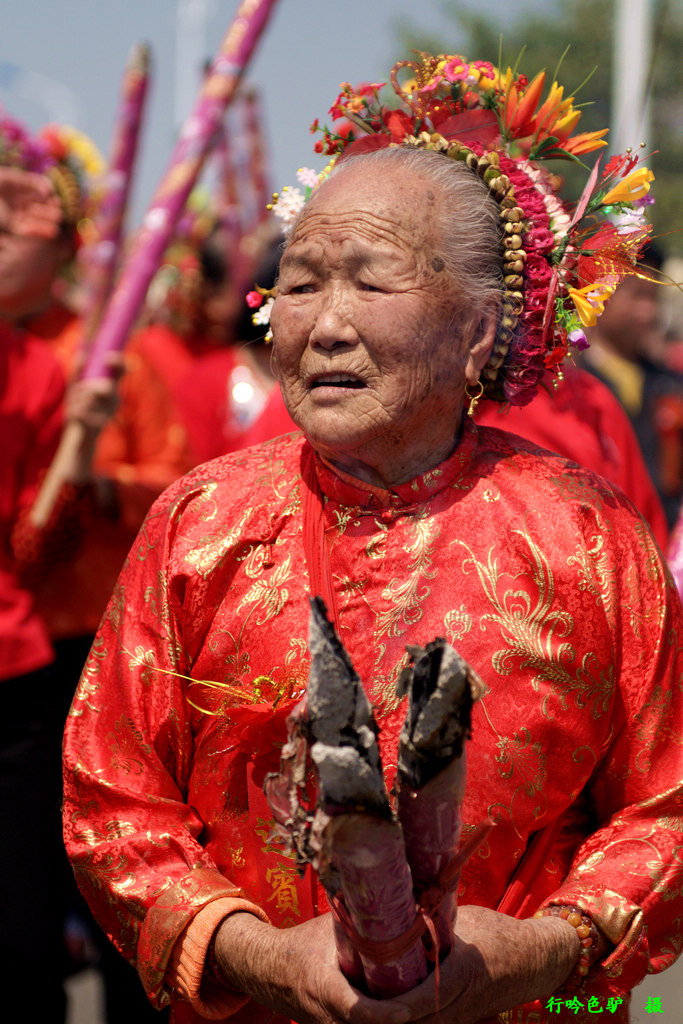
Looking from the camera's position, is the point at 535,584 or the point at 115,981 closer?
the point at 535,584

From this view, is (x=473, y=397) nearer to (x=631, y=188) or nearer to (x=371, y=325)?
(x=371, y=325)

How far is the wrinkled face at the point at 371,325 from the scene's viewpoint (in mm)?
2129

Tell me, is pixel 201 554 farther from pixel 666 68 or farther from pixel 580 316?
pixel 666 68

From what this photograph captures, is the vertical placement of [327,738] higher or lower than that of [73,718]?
higher

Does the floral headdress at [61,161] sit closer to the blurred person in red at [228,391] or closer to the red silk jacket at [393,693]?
the blurred person in red at [228,391]

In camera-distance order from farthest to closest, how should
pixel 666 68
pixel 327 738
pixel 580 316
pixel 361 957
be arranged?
1. pixel 666 68
2. pixel 580 316
3. pixel 361 957
4. pixel 327 738

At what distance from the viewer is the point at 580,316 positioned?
2.45m

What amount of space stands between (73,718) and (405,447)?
31.7 inches

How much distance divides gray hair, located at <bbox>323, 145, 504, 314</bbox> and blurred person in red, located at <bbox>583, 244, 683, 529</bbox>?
4667 mm

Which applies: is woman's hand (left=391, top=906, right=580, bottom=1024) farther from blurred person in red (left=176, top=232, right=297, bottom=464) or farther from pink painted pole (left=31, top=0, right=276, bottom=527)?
blurred person in red (left=176, top=232, right=297, bottom=464)

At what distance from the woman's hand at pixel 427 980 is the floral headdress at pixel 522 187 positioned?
1030 mm

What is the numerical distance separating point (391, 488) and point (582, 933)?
0.85 meters

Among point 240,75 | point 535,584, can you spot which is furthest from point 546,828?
point 240,75

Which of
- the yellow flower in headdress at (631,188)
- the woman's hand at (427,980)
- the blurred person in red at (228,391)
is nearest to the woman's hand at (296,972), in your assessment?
the woman's hand at (427,980)
